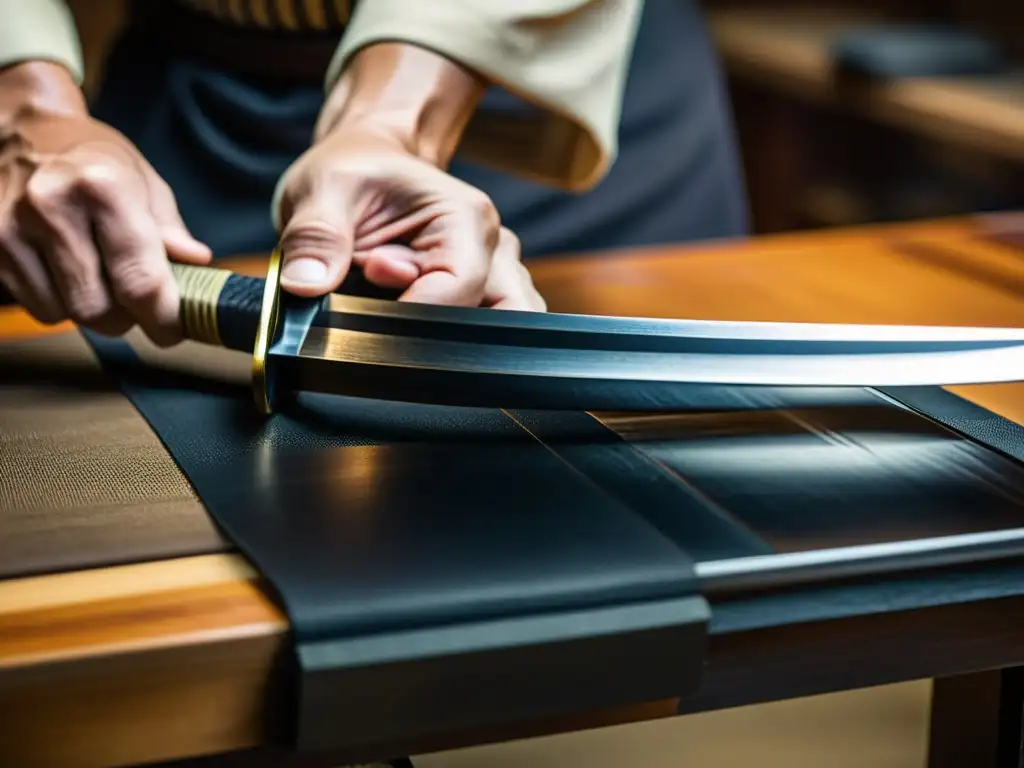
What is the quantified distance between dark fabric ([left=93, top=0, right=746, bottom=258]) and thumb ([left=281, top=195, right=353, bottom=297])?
385mm

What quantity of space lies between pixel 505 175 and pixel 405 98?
0.31 m

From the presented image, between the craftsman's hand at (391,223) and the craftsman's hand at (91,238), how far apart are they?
2.7 inches

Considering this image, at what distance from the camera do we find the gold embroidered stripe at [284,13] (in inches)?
37.4

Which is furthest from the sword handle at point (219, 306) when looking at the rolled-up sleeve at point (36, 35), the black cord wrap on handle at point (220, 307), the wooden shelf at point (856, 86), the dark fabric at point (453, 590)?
the wooden shelf at point (856, 86)

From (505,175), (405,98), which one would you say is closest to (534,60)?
(405,98)

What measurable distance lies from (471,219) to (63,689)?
0.36 metres

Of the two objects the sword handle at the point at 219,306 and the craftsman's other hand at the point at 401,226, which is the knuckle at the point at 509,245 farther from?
the sword handle at the point at 219,306

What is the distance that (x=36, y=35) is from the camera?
0.80 meters

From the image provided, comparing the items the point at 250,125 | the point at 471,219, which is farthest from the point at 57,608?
the point at 250,125

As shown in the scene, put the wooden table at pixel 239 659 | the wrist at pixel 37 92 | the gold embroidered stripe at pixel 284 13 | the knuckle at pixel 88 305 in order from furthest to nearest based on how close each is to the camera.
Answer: the gold embroidered stripe at pixel 284 13 → the wrist at pixel 37 92 → the knuckle at pixel 88 305 → the wooden table at pixel 239 659

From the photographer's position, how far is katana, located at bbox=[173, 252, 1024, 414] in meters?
0.56

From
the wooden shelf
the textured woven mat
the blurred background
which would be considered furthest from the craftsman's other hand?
the blurred background

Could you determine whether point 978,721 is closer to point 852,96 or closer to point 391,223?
point 391,223

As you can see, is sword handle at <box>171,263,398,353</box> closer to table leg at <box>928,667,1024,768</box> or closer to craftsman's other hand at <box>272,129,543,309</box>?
craftsman's other hand at <box>272,129,543,309</box>
